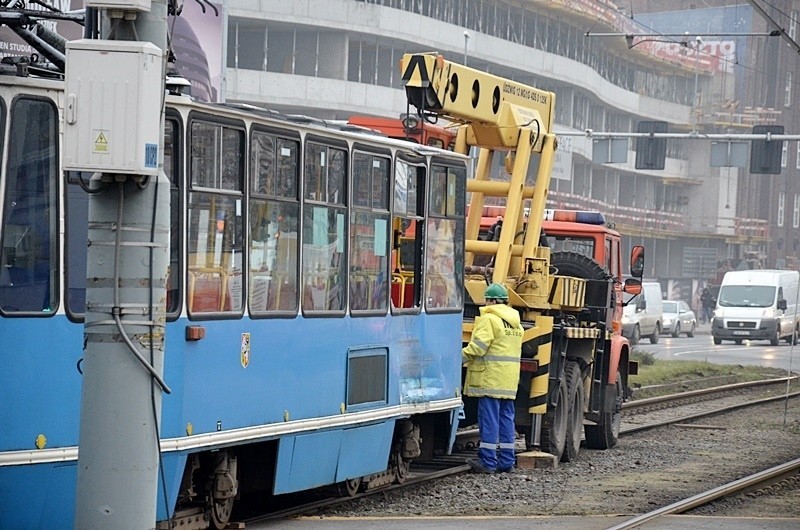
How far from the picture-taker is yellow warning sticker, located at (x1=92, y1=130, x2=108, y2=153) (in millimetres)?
6711

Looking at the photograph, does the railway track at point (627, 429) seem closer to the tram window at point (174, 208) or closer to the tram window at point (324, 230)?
the tram window at point (324, 230)

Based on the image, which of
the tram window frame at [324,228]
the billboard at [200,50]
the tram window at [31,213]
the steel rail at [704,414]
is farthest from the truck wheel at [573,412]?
the billboard at [200,50]

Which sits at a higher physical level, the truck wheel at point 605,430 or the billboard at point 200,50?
the billboard at point 200,50

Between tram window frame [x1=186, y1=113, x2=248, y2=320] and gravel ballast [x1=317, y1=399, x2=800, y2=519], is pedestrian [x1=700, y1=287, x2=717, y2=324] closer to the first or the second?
gravel ballast [x1=317, y1=399, x2=800, y2=519]

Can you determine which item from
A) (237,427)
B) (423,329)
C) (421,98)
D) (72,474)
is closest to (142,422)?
(72,474)

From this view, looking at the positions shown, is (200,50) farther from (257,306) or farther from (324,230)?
(257,306)

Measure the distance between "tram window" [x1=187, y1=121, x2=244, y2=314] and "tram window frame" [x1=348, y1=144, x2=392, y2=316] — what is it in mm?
1691

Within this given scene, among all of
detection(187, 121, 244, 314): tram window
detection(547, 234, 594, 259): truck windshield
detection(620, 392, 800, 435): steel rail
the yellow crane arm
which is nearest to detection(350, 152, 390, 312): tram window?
detection(187, 121, 244, 314): tram window

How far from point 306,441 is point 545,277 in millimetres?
5698

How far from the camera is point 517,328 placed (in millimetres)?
14766

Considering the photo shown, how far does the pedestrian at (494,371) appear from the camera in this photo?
14.6 metres

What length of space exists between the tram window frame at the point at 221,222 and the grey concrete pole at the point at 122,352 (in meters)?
2.63

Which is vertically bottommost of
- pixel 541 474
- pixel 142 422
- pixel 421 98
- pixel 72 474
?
pixel 541 474

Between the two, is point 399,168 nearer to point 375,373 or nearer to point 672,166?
point 375,373
